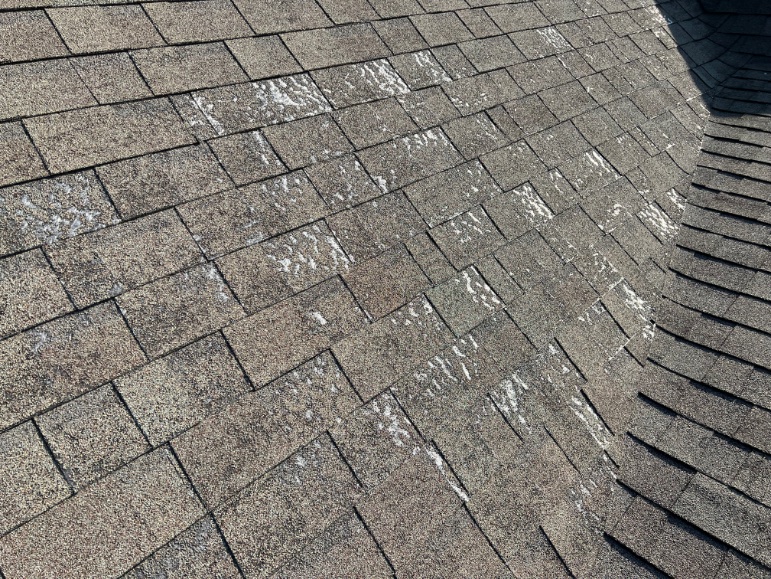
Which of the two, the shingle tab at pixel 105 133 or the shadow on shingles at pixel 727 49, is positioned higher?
the shingle tab at pixel 105 133

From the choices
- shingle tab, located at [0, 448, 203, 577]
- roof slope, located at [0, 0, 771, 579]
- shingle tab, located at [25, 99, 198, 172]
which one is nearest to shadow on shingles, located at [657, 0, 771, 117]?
roof slope, located at [0, 0, 771, 579]

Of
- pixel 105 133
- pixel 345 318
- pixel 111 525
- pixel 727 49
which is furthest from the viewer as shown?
pixel 727 49

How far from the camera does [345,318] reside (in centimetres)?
255

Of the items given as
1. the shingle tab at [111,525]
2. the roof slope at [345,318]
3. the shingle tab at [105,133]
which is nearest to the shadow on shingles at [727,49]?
the roof slope at [345,318]

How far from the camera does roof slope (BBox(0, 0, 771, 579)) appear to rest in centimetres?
192

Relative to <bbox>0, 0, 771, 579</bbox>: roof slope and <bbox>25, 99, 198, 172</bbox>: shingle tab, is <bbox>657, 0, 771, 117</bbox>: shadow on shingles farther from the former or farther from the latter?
<bbox>25, 99, 198, 172</bbox>: shingle tab

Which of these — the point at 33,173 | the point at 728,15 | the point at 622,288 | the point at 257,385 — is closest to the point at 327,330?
the point at 257,385

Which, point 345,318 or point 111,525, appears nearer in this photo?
point 111,525

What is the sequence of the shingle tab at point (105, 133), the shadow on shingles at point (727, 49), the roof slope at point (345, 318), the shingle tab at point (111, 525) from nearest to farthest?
the shingle tab at point (111, 525)
the roof slope at point (345, 318)
the shingle tab at point (105, 133)
the shadow on shingles at point (727, 49)

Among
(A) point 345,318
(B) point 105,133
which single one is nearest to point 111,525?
(A) point 345,318

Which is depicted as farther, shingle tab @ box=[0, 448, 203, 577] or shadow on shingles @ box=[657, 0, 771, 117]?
shadow on shingles @ box=[657, 0, 771, 117]

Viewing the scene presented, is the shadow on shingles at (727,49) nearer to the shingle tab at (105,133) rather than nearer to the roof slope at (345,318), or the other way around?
the roof slope at (345,318)

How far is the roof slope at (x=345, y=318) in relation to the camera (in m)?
1.92

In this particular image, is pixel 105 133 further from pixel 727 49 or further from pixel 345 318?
pixel 727 49
